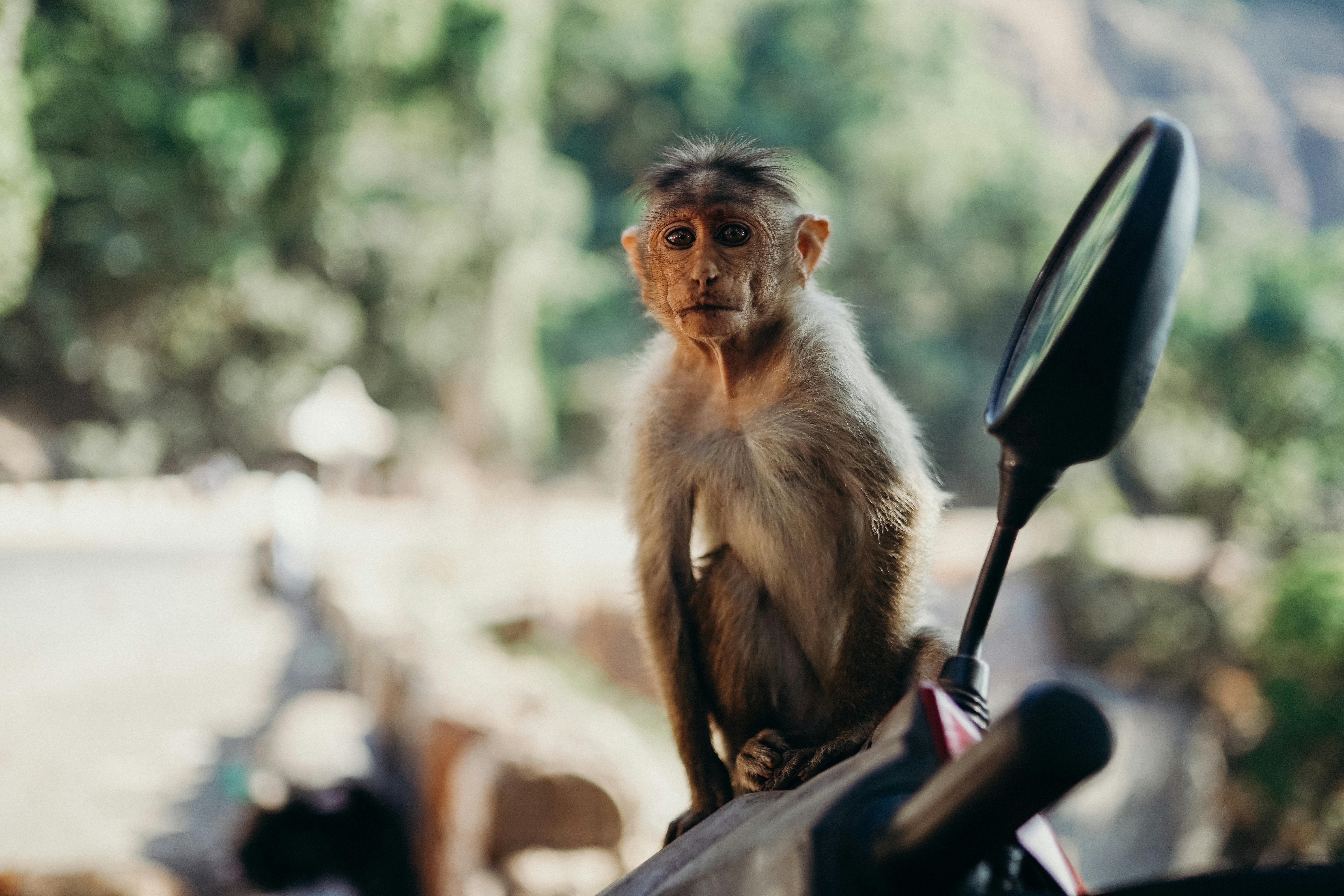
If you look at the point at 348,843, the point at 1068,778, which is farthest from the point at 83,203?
the point at 1068,778

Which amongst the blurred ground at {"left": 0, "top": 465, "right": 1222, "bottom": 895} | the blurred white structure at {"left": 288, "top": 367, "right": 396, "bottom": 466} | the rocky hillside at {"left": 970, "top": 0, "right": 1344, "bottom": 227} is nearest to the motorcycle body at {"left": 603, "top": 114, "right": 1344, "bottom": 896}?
the blurred ground at {"left": 0, "top": 465, "right": 1222, "bottom": 895}

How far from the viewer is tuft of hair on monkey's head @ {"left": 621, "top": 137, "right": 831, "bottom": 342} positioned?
6.23ft

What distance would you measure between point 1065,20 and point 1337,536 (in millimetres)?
28044

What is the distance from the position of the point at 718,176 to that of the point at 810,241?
0.22m

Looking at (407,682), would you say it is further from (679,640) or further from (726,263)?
(726,263)

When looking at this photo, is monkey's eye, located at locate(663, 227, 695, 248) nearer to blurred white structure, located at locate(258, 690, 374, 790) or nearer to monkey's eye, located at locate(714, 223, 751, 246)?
monkey's eye, located at locate(714, 223, 751, 246)

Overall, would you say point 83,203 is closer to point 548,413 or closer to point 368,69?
point 368,69

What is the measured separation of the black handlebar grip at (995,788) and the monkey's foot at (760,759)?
3.24 feet

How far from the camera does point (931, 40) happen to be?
23.8 m

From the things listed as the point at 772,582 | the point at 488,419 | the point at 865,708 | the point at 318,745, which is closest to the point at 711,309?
the point at 772,582

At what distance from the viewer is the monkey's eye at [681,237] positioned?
201 centimetres

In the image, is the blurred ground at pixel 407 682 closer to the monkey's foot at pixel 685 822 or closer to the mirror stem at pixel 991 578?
the monkey's foot at pixel 685 822

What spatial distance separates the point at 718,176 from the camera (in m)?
2.01

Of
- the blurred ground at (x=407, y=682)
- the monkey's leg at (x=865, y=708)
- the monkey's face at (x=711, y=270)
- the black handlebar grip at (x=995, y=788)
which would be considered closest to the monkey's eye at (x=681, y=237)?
the monkey's face at (x=711, y=270)
